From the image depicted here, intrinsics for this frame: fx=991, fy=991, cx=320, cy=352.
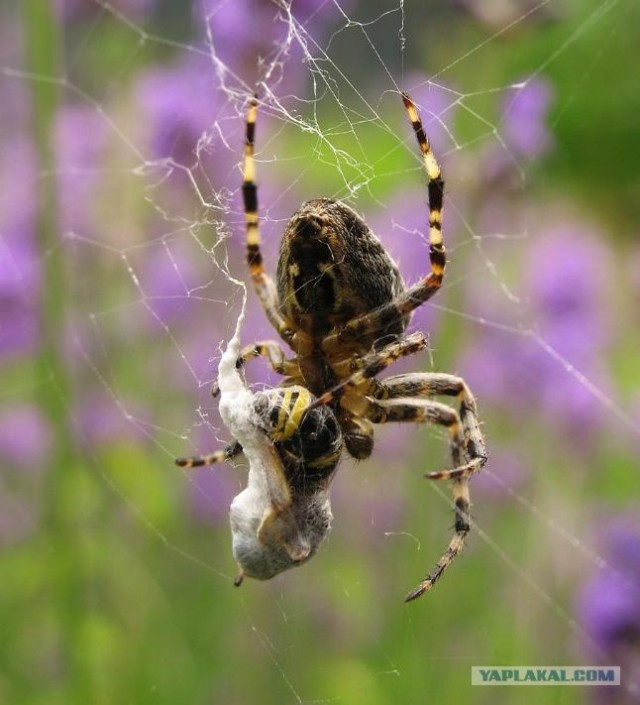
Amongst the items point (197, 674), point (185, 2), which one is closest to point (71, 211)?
point (185, 2)

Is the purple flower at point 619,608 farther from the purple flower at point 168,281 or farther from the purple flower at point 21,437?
the purple flower at point 21,437

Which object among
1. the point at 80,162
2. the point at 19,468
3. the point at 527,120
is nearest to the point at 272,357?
the point at 527,120

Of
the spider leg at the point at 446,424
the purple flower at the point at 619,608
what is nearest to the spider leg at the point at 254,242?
the spider leg at the point at 446,424

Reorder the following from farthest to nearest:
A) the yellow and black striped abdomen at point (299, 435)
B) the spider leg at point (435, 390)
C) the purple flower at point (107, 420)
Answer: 1. the purple flower at point (107, 420)
2. the spider leg at point (435, 390)
3. the yellow and black striped abdomen at point (299, 435)

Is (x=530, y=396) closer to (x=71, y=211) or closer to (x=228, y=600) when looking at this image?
(x=228, y=600)

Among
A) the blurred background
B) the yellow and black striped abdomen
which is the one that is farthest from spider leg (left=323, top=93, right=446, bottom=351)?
the blurred background

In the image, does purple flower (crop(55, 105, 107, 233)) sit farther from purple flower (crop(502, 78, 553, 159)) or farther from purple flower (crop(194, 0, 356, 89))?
purple flower (crop(502, 78, 553, 159))

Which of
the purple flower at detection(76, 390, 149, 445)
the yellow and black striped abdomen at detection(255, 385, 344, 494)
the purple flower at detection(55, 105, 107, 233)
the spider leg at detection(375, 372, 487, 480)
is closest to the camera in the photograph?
the yellow and black striped abdomen at detection(255, 385, 344, 494)
